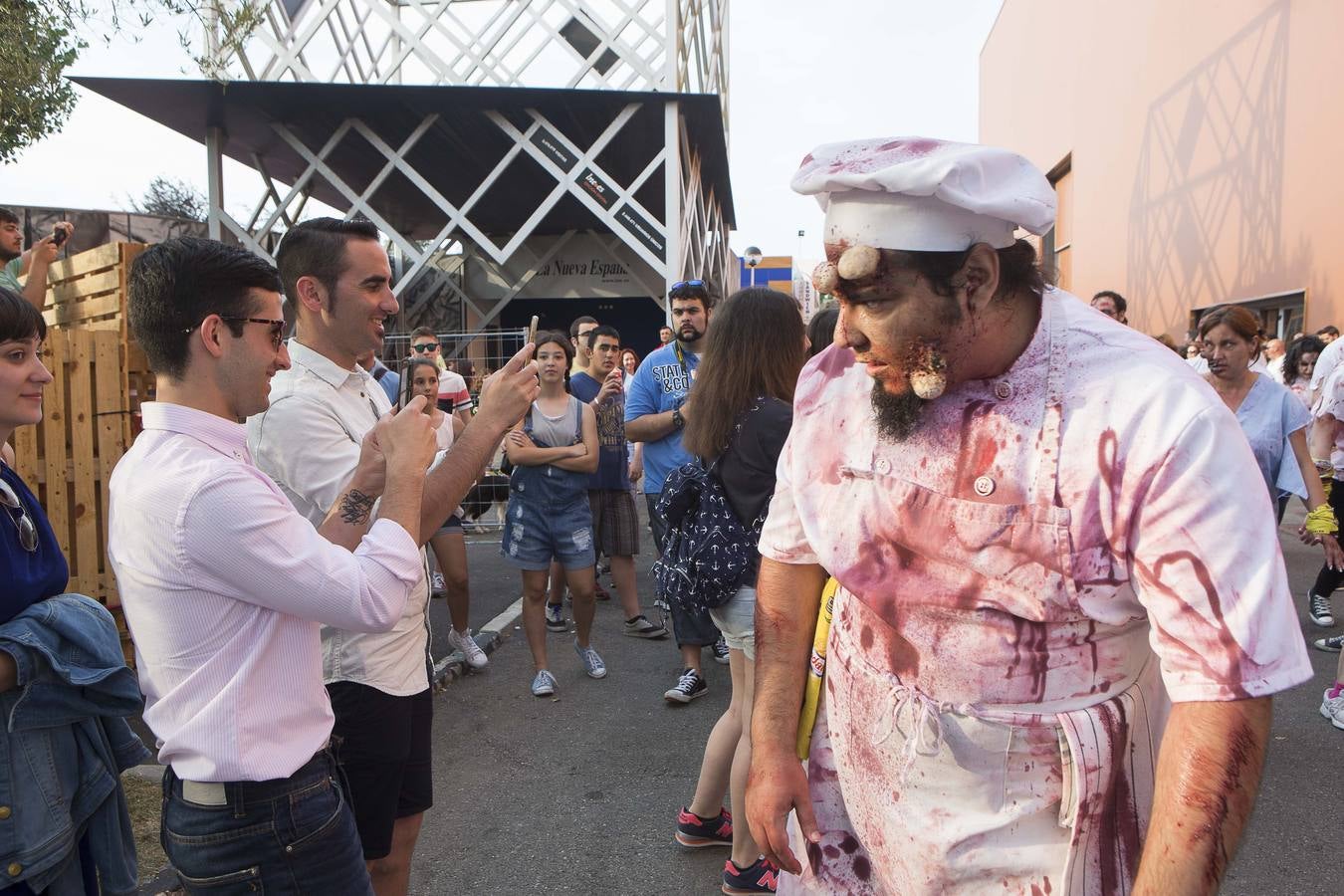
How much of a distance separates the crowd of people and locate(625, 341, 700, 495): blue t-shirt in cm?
305

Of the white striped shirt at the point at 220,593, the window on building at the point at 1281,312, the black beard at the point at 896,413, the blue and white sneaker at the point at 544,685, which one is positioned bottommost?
the blue and white sneaker at the point at 544,685

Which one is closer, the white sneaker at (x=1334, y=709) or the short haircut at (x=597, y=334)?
the white sneaker at (x=1334, y=709)

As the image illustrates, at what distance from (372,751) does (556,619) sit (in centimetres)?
439

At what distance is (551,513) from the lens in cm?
532

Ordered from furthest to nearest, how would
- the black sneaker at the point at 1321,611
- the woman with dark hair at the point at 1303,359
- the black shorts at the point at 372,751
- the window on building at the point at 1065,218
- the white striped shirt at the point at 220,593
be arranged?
1. the window on building at the point at 1065,218
2. the woman with dark hair at the point at 1303,359
3. the black sneaker at the point at 1321,611
4. the black shorts at the point at 372,751
5. the white striped shirt at the point at 220,593

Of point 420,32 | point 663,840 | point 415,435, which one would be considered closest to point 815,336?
point 663,840

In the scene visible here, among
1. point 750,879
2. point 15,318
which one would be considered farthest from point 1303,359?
point 15,318

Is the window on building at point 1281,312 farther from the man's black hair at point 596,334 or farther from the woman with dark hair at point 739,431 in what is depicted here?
the woman with dark hair at point 739,431

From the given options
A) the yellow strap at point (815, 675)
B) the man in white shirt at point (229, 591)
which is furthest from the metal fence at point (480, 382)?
the yellow strap at point (815, 675)

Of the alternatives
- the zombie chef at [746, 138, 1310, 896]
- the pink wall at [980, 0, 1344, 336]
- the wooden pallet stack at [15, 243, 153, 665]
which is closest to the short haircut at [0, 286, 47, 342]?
the zombie chef at [746, 138, 1310, 896]

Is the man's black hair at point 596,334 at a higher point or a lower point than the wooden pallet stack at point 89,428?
higher

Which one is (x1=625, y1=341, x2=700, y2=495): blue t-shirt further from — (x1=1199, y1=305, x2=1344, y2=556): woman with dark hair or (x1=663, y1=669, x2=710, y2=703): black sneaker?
(x1=1199, y1=305, x2=1344, y2=556): woman with dark hair

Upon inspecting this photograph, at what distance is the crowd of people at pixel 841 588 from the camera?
130 cm

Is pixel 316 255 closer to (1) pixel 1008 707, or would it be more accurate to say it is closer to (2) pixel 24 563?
(2) pixel 24 563
